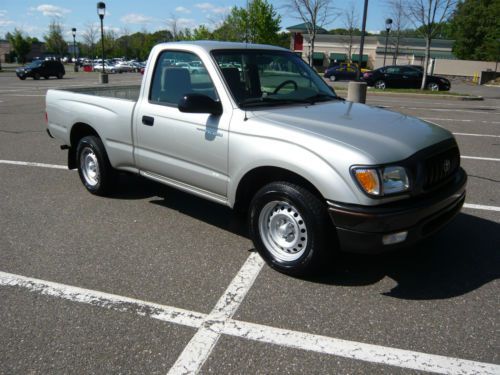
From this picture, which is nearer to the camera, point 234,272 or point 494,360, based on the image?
point 494,360

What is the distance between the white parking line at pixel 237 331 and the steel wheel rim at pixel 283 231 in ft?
1.07

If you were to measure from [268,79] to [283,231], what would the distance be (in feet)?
5.24

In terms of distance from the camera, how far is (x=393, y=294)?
3439 millimetres

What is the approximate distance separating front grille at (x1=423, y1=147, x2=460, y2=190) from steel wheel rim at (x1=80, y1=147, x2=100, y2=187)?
3811mm

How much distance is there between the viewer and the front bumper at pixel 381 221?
121 inches

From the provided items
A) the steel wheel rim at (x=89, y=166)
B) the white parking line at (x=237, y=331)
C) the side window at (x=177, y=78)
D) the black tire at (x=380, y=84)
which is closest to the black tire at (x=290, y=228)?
the white parking line at (x=237, y=331)

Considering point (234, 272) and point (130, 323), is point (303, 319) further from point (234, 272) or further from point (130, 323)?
point (130, 323)

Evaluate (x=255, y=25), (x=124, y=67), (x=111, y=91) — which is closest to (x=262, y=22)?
(x=255, y=25)

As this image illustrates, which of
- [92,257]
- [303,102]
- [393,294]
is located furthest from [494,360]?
[92,257]

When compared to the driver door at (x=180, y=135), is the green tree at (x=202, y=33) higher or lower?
higher

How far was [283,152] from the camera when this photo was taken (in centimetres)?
342

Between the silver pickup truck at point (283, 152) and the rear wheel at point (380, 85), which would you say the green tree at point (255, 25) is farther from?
the silver pickup truck at point (283, 152)

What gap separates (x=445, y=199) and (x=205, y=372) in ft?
7.23

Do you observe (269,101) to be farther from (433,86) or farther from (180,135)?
(433,86)
